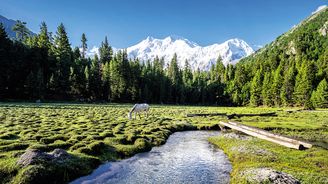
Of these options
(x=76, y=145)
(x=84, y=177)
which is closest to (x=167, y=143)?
(x=76, y=145)

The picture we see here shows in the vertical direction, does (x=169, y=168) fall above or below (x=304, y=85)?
below

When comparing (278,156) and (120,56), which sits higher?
(120,56)

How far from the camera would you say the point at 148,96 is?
117250mm

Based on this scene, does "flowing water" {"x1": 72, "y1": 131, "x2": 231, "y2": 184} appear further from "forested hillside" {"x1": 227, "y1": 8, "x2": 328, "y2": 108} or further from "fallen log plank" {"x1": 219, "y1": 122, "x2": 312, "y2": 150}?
"forested hillside" {"x1": 227, "y1": 8, "x2": 328, "y2": 108}

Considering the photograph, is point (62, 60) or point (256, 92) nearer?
point (62, 60)

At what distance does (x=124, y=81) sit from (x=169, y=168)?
96781mm

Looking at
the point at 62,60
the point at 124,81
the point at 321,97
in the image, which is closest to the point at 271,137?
the point at 321,97

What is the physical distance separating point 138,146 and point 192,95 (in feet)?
387

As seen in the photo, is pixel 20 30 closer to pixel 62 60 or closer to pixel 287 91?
pixel 62 60

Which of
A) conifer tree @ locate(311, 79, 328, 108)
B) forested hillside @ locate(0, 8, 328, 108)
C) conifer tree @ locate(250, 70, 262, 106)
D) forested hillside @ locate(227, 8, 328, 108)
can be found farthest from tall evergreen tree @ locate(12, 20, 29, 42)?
conifer tree @ locate(311, 79, 328, 108)

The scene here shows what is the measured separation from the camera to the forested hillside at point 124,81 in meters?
89.8

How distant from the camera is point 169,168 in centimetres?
1694

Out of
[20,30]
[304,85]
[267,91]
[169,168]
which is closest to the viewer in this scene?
[169,168]

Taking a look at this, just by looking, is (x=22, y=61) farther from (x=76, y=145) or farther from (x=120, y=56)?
(x=76, y=145)
